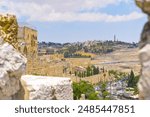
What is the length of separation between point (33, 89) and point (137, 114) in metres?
3.29

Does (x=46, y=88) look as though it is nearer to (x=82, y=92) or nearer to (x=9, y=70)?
(x=9, y=70)

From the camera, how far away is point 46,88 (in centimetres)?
657

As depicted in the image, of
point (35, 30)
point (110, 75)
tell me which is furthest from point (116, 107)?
point (110, 75)

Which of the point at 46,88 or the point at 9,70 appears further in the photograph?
the point at 46,88

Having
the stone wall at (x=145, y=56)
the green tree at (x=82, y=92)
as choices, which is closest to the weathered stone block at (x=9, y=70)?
the stone wall at (x=145, y=56)

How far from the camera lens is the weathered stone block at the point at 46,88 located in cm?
643

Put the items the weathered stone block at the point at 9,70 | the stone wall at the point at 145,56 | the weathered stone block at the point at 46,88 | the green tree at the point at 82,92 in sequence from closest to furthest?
1. the stone wall at the point at 145,56
2. the weathered stone block at the point at 9,70
3. the weathered stone block at the point at 46,88
4. the green tree at the point at 82,92

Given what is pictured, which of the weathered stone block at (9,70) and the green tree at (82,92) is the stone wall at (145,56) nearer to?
the weathered stone block at (9,70)

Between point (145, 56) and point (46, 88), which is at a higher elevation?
point (145, 56)

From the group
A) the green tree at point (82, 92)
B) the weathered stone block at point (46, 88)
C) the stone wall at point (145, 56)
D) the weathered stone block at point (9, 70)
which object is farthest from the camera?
the green tree at point (82, 92)

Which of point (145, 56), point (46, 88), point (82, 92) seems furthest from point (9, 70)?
point (82, 92)

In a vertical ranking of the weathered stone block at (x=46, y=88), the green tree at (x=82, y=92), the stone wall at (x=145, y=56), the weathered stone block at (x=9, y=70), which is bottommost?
the green tree at (x=82, y=92)

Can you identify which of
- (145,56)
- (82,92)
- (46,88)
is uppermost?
(145,56)

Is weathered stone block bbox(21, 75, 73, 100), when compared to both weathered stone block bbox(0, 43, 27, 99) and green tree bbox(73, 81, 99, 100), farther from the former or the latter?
green tree bbox(73, 81, 99, 100)
